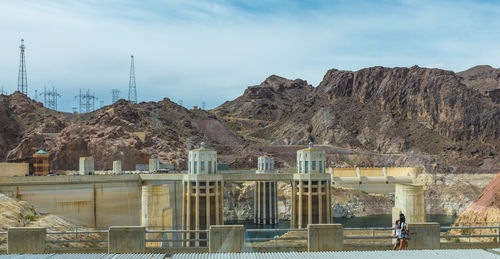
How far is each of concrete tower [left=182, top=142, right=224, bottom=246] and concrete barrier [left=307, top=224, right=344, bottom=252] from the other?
1527 inches

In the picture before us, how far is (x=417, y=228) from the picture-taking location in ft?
80.6

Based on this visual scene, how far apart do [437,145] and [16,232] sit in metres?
185

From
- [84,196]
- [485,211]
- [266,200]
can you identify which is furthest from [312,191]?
[266,200]

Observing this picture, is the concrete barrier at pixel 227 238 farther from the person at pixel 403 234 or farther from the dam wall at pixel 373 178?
the dam wall at pixel 373 178

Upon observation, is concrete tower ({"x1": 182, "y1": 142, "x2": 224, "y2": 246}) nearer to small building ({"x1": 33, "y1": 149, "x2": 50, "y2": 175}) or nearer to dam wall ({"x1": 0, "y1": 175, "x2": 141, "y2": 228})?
dam wall ({"x1": 0, "y1": 175, "x2": 141, "y2": 228})

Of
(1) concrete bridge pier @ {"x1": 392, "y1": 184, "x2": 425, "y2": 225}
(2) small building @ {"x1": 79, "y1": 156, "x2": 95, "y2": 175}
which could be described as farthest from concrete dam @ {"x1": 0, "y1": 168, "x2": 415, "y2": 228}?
(1) concrete bridge pier @ {"x1": 392, "y1": 184, "x2": 425, "y2": 225}

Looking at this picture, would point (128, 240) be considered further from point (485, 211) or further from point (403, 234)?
point (485, 211)

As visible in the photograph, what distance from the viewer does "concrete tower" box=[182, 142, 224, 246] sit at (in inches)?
2424

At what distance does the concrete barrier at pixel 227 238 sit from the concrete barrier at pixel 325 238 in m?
3.11

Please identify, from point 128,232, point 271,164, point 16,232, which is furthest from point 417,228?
point 271,164

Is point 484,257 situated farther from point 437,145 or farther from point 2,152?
point 437,145

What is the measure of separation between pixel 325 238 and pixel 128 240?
8.80 metres

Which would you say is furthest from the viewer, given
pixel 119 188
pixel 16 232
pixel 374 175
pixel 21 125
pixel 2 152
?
pixel 374 175

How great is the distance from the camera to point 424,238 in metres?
24.7
